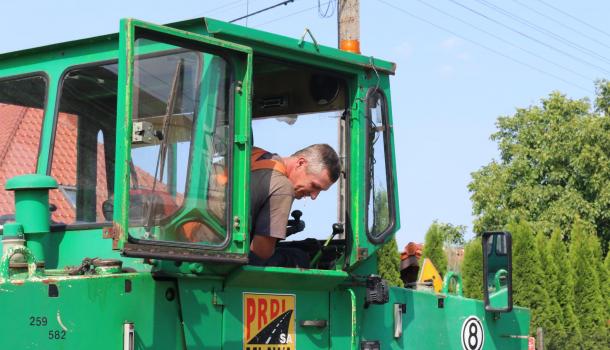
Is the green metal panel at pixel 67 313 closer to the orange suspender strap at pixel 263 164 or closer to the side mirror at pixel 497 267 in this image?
the orange suspender strap at pixel 263 164

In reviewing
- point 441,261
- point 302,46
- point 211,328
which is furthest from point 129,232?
point 441,261

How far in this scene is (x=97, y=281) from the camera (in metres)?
4.30

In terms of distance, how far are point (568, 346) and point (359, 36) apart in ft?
30.8

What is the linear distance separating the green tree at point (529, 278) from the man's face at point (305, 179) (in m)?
17.7

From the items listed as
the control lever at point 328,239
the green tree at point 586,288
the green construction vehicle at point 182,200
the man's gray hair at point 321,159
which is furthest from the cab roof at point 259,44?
the green tree at point 586,288

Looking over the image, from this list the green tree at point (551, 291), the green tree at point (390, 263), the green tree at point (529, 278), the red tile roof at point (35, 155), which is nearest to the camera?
the red tile roof at point (35, 155)

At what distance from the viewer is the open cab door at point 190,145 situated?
432 cm

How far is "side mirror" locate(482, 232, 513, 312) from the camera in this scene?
19.6 feet

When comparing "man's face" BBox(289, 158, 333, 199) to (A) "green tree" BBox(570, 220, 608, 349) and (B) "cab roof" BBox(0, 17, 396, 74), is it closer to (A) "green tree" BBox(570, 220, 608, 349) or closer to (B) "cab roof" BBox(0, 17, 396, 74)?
(B) "cab roof" BBox(0, 17, 396, 74)

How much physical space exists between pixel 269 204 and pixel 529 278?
61.1 ft

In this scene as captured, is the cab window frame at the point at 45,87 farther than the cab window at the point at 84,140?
Yes

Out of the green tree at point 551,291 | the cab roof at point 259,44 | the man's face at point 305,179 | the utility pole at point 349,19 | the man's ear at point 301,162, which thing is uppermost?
the utility pole at point 349,19

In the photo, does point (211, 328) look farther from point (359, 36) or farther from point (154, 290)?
point (359, 36)

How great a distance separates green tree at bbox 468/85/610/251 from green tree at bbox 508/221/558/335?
50.2 feet
